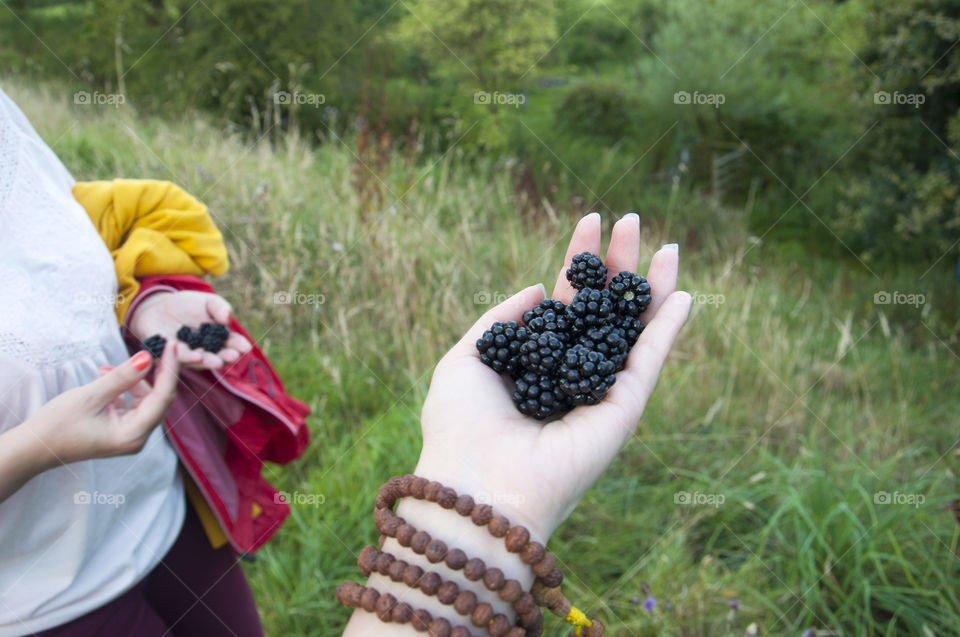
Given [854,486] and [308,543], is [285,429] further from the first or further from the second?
[854,486]

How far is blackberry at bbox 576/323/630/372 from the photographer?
169cm

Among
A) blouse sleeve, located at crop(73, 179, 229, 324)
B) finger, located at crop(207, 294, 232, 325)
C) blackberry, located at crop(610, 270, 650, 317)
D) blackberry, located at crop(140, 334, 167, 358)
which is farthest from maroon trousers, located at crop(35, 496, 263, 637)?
blackberry, located at crop(610, 270, 650, 317)

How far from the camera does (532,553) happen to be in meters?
1.23

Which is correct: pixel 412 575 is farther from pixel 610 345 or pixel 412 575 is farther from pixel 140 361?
pixel 140 361

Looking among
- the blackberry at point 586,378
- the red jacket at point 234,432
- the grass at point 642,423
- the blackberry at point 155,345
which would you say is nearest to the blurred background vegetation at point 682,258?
the grass at point 642,423

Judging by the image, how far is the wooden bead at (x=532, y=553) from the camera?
48.2 inches

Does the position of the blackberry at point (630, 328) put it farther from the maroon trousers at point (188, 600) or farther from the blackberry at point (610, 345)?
the maroon trousers at point (188, 600)

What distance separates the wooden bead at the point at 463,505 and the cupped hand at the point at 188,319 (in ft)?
3.70

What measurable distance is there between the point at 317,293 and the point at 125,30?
1263 centimetres

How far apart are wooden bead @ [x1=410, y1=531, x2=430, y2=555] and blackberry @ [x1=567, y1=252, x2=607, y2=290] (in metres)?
0.98

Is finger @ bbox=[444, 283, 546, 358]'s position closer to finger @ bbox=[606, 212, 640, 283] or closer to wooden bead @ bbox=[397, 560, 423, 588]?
finger @ bbox=[606, 212, 640, 283]

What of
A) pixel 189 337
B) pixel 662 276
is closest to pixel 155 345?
pixel 189 337

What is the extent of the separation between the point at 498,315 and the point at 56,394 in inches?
45.3

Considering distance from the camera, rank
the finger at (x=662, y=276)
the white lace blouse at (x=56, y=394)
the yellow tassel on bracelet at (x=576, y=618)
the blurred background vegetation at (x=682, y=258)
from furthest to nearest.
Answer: the blurred background vegetation at (x=682, y=258) < the finger at (x=662, y=276) < the white lace blouse at (x=56, y=394) < the yellow tassel on bracelet at (x=576, y=618)
